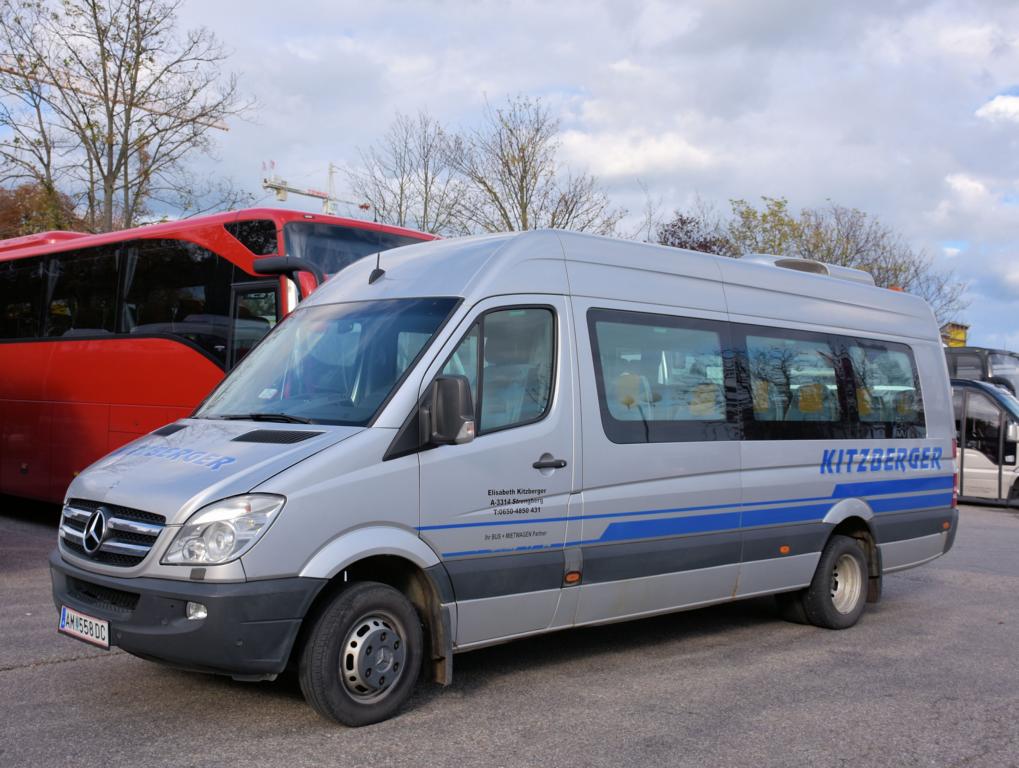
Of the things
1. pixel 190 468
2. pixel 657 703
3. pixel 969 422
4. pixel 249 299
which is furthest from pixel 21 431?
pixel 969 422

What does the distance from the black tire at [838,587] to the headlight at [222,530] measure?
186 inches

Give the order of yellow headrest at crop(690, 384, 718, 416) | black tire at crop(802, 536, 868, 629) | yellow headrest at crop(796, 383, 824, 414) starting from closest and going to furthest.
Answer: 1. yellow headrest at crop(690, 384, 718, 416)
2. yellow headrest at crop(796, 383, 824, 414)
3. black tire at crop(802, 536, 868, 629)

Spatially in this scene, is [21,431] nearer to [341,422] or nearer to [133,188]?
[341,422]

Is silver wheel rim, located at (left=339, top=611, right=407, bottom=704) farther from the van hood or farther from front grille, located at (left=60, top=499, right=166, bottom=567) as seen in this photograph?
front grille, located at (left=60, top=499, right=166, bottom=567)

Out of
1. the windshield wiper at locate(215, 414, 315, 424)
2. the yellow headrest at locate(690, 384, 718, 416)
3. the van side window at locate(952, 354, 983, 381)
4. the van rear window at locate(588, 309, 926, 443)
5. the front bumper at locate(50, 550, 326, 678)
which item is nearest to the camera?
the front bumper at locate(50, 550, 326, 678)

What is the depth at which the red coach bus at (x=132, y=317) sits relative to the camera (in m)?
10.9

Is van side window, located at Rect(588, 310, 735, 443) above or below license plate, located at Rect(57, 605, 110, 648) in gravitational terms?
above

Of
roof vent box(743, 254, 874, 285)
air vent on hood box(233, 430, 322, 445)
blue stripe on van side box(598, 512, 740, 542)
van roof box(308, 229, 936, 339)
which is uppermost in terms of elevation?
roof vent box(743, 254, 874, 285)

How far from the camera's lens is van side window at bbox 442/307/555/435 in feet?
19.5

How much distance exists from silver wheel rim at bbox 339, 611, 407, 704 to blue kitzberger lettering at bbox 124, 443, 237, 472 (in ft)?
3.38

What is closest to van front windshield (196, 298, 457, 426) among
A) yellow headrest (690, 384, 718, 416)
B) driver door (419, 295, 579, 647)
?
driver door (419, 295, 579, 647)

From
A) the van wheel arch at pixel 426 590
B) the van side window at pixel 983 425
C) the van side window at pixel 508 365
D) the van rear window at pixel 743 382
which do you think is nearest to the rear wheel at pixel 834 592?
the van rear window at pixel 743 382

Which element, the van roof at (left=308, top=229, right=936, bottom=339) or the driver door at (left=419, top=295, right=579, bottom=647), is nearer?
the driver door at (left=419, top=295, right=579, bottom=647)

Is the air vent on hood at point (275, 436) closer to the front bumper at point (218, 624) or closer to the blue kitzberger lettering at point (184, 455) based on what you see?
the blue kitzberger lettering at point (184, 455)
